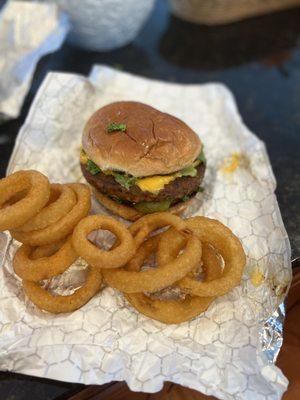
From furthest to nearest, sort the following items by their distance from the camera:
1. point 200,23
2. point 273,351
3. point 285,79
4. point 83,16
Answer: point 200,23
point 285,79
point 83,16
point 273,351

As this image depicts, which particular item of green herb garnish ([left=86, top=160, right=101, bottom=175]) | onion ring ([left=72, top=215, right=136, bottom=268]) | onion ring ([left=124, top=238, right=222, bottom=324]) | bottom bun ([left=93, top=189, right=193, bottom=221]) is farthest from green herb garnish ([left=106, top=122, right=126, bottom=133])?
onion ring ([left=124, top=238, right=222, bottom=324])

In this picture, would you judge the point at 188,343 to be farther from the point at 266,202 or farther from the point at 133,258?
the point at 266,202

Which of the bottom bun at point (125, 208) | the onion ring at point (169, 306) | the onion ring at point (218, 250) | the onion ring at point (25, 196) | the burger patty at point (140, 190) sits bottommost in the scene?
the onion ring at point (169, 306)

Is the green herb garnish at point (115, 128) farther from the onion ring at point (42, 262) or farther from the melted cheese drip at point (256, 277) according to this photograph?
the melted cheese drip at point (256, 277)

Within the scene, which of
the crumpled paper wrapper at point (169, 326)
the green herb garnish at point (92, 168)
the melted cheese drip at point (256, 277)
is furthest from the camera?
the green herb garnish at point (92, 168)

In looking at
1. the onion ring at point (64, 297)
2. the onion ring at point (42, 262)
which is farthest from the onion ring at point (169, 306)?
the onion ring at point (42, 262)

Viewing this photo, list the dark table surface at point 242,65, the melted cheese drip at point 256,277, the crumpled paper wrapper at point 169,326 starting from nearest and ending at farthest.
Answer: the crumpled paper wrapper at point 169,326 → the melted cheese drip at point 256,277 → the dark table surface at point 242,65

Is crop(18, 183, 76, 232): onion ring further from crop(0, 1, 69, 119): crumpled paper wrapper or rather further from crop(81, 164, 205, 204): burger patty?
crop(0, 1, 69, 119): crumpled paper wrapper

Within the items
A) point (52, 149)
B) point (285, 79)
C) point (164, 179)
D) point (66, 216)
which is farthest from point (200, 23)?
point (66, 216)
